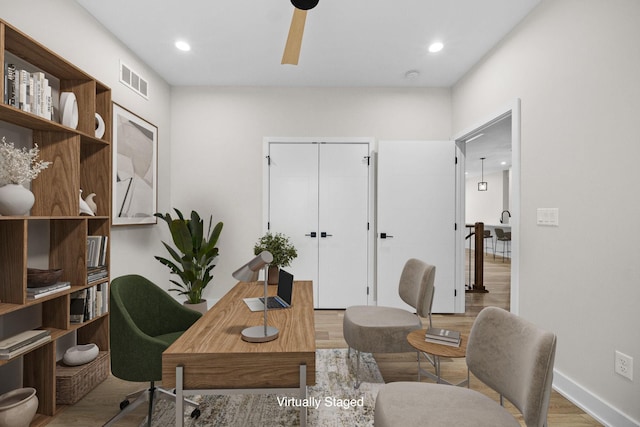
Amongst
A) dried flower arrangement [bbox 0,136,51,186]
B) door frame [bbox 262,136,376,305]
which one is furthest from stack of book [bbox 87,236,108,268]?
door frame [bbox 262,136,376,305]

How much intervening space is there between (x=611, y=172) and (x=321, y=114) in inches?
A: 117

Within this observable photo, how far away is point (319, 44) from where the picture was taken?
3082 millimetres

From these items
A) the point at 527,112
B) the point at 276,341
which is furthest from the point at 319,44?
the point at 276,341

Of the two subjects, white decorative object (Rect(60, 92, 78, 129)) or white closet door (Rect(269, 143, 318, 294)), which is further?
white closet door (Rect(269, 143, 318, 294))

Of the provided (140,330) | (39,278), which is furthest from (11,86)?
(140,330)

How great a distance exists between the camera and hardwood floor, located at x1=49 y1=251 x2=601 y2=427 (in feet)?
6.39

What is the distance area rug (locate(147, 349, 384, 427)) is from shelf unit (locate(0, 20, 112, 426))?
30.3 inches

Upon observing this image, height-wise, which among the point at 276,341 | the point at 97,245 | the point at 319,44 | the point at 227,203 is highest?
the point at 319,44

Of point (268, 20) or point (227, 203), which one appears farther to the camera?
point (227, 203)

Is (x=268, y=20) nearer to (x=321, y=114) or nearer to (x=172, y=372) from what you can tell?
(x=321, y=114)

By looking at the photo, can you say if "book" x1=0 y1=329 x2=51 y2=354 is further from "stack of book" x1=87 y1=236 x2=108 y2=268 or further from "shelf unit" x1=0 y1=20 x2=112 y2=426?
"stack of book" x1=87 y1=236 x2=108 y2=268

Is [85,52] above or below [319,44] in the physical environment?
→ below

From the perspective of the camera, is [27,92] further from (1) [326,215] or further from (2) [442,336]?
(1) [326,215]

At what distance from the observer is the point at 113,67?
293cm
